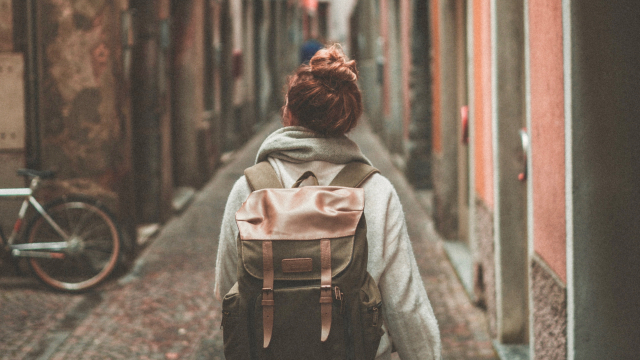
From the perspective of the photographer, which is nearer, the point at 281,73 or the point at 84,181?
the point at 84,181

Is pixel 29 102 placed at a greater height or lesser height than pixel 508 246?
greater

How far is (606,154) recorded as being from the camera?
2.69m

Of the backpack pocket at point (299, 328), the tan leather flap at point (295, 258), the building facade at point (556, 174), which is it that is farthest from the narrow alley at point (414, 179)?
the backpack pocket at point (299, 328)

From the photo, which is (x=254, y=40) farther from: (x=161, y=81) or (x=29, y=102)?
(x=29, y=102)

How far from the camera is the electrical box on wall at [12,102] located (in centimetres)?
605

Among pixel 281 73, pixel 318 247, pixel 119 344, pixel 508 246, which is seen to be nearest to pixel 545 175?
pixel 508 246

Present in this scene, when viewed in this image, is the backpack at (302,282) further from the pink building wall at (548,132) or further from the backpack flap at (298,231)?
the pink building wall at (548,132)

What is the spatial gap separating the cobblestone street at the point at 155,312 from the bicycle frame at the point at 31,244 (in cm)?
28

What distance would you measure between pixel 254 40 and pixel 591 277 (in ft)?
55.4

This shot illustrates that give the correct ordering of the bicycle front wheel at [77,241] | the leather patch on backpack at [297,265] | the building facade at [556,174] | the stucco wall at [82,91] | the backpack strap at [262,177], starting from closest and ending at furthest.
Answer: the leather patch on backpack at [297,265] → the backpack strap at [262,177] → the building facade at [556,174] → the bicycle front wheel at [77,241] → the stucco wall at [82,91]

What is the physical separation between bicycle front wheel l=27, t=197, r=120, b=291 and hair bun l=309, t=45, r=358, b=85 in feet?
13.7

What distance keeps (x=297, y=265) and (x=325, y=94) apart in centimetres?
46

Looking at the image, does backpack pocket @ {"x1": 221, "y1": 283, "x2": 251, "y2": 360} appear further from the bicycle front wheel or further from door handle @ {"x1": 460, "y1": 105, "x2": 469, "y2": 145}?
the bicycle front wheel

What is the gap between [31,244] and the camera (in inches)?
229
